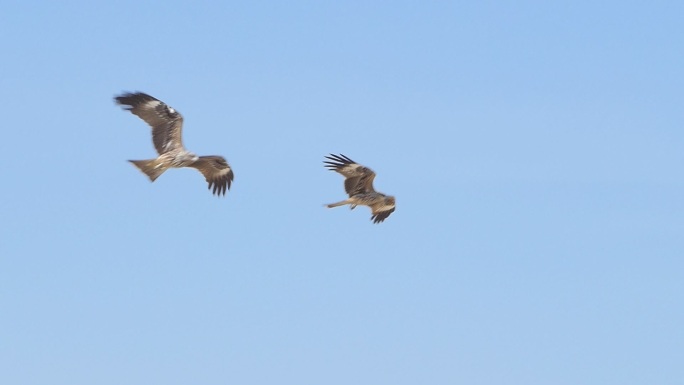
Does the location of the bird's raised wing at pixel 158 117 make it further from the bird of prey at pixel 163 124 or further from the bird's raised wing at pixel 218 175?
the bird's raised wing at pixel 218 175

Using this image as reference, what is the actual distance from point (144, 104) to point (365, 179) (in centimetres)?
626

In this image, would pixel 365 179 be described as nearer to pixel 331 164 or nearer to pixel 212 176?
pixel 331 164

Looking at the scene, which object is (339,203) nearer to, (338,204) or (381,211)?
(338,204)

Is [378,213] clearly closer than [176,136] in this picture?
No

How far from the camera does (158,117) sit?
3469 cm

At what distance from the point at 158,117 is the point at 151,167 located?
2.33 meters

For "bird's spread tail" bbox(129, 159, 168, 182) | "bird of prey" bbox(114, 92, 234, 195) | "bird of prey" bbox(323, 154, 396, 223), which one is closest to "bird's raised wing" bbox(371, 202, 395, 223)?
"bird of prey" bbox(323, 154, 396, 223)

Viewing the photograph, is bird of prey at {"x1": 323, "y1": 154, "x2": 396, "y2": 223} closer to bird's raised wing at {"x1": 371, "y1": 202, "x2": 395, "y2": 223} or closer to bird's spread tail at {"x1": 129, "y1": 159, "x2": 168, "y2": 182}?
bird's raised wing at {"x1": 371, "y1": 202, "x2": 395, "y2": 223}

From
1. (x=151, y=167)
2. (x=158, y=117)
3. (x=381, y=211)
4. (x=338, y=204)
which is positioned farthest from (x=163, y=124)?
(x=381, y=211)

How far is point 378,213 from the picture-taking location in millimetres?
38656

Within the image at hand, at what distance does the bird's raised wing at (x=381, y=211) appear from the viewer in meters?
38.4

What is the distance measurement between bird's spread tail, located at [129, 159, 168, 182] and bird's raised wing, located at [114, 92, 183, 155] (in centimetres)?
108

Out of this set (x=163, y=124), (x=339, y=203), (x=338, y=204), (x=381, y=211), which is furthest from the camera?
(x=381, y=211)

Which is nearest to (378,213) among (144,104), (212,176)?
(212,176)
